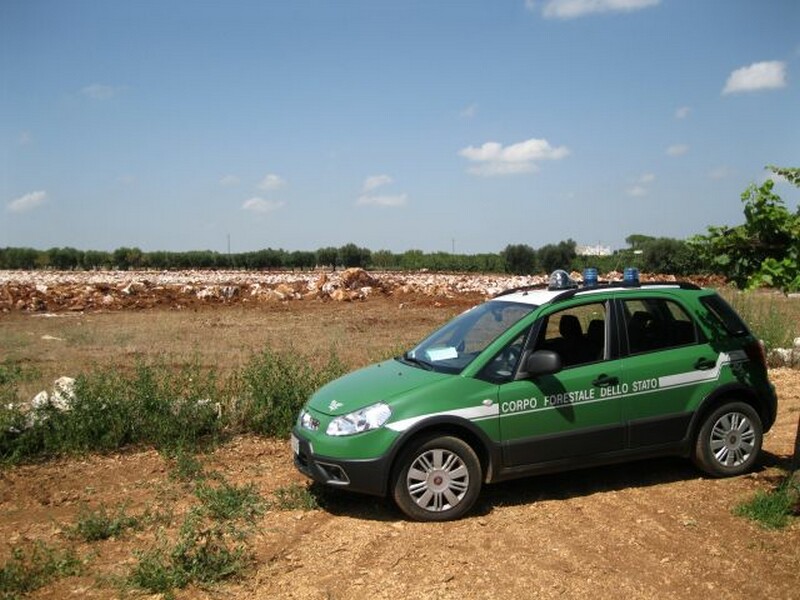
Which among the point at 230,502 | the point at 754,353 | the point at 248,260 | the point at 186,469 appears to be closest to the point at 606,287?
the point at 754,353

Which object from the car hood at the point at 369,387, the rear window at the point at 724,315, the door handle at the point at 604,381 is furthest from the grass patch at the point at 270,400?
the rear window at the point at 724,315

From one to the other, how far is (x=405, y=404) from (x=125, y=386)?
395cm

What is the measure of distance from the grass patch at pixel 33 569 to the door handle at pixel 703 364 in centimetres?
509

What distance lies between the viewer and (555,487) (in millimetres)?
6414

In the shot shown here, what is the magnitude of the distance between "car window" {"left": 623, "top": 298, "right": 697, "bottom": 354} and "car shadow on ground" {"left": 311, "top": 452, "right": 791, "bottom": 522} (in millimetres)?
1221

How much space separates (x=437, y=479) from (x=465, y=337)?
1577 millimetres

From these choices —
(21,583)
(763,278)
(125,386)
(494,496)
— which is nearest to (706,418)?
(763,278)

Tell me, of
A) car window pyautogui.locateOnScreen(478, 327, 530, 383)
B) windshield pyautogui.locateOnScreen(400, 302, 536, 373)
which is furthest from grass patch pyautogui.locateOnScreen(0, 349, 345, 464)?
car window pyautogui.locateOnScreen(478, 327, 530, 383)

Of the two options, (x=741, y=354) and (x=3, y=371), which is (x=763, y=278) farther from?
(x=3, y=371)

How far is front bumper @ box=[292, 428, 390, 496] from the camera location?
18.0ft

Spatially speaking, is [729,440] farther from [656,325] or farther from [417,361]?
[417,361]

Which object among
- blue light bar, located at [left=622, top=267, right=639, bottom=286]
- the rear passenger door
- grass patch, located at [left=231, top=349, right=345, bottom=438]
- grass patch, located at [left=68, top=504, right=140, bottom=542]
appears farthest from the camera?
grass patch, located at [left=231, top=349, right=345, bottom=438]

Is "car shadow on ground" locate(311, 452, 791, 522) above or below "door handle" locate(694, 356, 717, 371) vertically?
below

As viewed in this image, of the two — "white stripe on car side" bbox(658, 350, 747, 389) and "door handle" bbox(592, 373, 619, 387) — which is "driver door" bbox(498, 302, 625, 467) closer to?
"door handle" bbox(592, 373, 619, 387)
